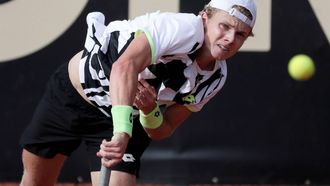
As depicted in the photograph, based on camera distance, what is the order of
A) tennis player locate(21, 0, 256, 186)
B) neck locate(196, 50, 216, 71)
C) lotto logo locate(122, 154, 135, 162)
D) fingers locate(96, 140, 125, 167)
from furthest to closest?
1. lotto logo locate(122, 154, 135, 162)
2. neck locate(196, 50, 216, 71)
3. tennis player locate(21, 0, 256, 186)
4. fingers locate(96, 140, 125, 167)

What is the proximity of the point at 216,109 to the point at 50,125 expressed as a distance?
5.31ft

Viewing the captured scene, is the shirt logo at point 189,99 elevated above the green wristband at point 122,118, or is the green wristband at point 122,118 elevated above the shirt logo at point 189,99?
the green wristband at point 122,118

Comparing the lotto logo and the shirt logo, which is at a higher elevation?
the shirt logo

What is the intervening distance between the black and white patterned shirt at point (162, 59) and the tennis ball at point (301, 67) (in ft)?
5.33

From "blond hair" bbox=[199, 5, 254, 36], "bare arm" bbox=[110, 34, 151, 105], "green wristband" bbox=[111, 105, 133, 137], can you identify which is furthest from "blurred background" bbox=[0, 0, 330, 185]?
"green wristband" bbox=[111, 105, 133, 137]

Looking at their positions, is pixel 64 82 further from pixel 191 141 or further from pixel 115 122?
pixel 191 141

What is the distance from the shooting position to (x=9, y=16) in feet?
17.5

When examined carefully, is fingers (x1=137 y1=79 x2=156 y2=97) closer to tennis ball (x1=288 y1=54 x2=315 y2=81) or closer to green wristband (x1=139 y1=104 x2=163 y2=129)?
green wristband (x1=139 y1=104 x2=163 y2=129)

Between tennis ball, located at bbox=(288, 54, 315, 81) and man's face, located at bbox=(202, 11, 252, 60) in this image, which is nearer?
man's face, located at bbox=(202, 11, 252, 60)

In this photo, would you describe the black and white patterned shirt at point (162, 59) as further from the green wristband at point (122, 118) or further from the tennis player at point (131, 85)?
the green wristband at point (122, 118)

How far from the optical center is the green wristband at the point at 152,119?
12.3 ft

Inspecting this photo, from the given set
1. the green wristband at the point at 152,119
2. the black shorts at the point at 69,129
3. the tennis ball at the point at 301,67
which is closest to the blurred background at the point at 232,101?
the tennis ball at the point at 301,67

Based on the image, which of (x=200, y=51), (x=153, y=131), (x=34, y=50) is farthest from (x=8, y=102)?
(x=200, y=51)

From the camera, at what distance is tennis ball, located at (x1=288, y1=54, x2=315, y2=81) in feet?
17.6
